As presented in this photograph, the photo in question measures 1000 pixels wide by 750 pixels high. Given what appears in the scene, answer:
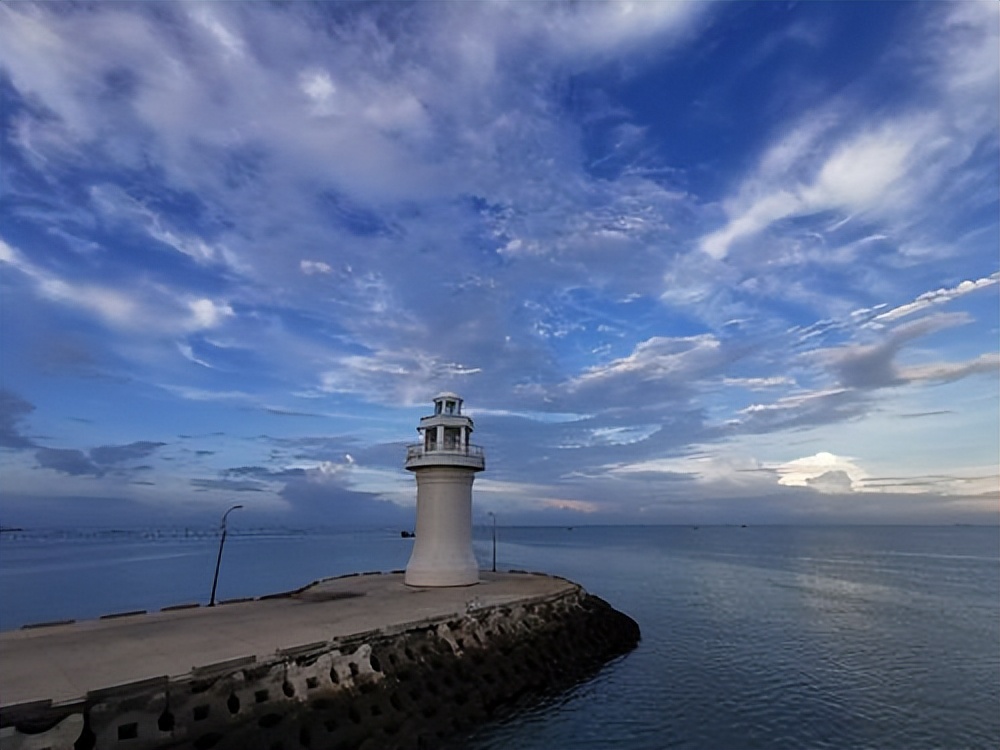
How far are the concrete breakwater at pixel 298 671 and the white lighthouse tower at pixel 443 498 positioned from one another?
220cm

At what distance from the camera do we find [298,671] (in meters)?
16.8

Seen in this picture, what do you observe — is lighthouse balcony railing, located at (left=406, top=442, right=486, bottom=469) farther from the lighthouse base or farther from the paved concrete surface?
the paved concrete surface

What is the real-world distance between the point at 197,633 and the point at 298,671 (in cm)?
513

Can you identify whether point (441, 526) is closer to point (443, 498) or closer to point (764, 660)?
point (443, 498)

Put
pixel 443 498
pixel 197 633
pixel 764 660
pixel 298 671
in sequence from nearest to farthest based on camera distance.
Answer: pixel 298 671 < pixel 197 633 < pixel 764 660 < pixel 443 498

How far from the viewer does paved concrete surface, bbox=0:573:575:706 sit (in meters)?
14.8

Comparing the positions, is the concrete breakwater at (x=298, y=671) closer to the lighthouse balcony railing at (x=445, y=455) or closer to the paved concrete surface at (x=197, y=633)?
the paved concrete surface at (x=197, y=633)

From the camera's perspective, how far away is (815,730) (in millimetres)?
19656

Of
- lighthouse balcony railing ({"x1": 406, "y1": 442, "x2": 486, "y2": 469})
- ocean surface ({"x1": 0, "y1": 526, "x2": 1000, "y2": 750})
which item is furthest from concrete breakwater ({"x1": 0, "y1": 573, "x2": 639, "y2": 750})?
lighthouse balcony railing ({"x1": 406, "y1": 442, "x2": 486, "y2": 469})

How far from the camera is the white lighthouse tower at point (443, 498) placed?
29750mm

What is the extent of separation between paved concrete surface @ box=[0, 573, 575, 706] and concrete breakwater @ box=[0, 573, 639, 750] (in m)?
0.07

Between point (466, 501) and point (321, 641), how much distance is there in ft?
41.9

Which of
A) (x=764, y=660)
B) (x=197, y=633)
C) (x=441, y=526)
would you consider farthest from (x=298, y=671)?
(x=764, y=660)

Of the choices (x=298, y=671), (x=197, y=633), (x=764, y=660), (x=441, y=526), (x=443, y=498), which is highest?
(x=443, y=498)
